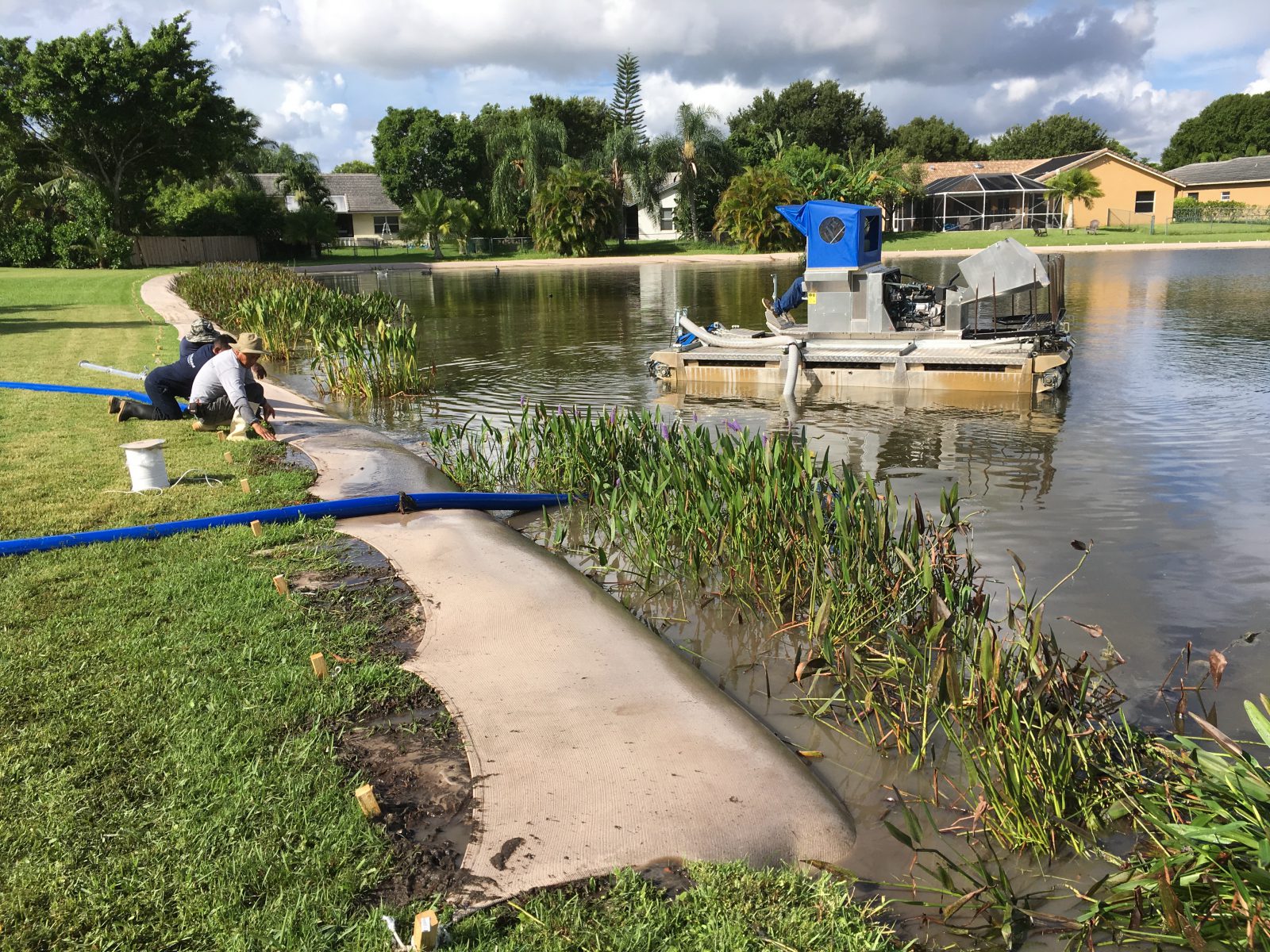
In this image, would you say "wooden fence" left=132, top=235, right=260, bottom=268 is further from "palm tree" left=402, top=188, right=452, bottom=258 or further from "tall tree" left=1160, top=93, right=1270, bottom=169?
"tall tree" left=1160, top=93, right=1270, bottom=169

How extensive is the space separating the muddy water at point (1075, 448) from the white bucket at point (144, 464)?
410 cm

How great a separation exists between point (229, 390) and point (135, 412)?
1.78 meters

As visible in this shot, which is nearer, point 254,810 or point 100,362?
point 254,810

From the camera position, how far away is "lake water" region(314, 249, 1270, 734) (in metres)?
6.37

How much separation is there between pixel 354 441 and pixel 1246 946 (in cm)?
879

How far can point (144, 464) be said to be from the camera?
7.30 meters

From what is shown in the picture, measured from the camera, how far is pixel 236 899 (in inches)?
120

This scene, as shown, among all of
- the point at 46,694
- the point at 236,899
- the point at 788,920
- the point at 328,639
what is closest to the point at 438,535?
the point at 328,639

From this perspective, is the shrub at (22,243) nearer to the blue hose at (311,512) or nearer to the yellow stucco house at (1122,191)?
the blue hose at (311,512)

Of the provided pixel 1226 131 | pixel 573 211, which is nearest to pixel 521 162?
pixel 573 211

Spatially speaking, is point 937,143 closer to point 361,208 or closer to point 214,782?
point 361,208

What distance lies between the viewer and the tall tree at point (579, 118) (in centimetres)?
6894

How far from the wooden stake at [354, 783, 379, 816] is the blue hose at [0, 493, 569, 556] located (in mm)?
3621

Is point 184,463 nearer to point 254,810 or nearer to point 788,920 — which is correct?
point 254,810
